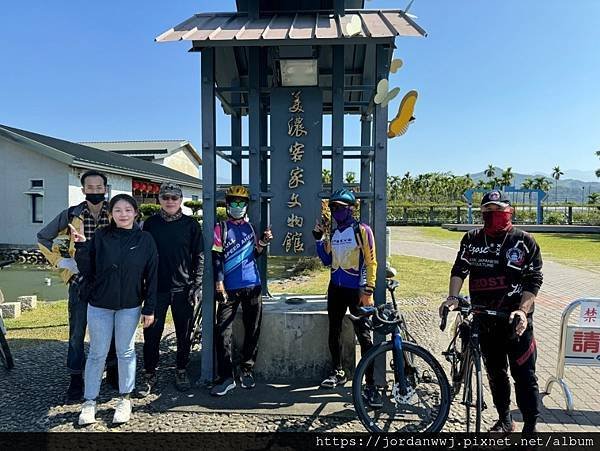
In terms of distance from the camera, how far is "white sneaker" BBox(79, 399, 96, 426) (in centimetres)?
338

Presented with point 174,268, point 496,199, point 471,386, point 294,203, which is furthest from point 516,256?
point 174,268

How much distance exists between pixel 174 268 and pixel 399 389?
220 cm

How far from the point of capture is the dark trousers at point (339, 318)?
3.82 metres

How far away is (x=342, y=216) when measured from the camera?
3.88m

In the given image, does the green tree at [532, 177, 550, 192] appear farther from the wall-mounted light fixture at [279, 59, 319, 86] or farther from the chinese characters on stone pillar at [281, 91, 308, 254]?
the chinese characters on stone pillar at [281, 91, 308, 254]

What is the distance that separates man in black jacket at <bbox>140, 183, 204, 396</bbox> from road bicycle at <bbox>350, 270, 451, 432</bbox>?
5.10ft

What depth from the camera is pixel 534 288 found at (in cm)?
307

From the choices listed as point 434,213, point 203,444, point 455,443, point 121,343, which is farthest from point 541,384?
point 434,213

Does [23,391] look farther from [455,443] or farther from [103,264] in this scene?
[455,443]

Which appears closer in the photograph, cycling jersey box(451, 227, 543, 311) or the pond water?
cycling jersey box(451, 227, 543, 311)

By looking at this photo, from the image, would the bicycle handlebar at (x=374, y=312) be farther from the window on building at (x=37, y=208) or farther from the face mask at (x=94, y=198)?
the window on building at (x=37, y=208)

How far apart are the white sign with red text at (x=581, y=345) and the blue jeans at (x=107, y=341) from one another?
394 cm

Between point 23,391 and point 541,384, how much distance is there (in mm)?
5066

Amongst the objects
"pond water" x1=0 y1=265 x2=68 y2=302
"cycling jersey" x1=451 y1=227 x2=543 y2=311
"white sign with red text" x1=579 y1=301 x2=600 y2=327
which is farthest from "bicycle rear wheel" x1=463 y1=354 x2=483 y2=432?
"pond water" x1=0 y1=265 x2=68 y2=302
